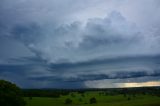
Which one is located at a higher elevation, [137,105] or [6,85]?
[6,85]

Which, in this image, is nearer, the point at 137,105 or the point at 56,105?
the point at 137,105

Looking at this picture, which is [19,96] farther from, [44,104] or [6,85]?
[44,104]

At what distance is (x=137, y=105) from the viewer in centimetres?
12706

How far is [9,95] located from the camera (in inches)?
4407

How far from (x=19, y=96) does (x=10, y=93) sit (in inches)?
168

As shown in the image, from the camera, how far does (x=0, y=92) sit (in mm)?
112438

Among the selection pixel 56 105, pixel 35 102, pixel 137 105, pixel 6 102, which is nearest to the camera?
pixel 6 102

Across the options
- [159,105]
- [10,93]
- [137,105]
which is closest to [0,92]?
[10,93]

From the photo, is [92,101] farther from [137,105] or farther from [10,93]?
[10,93]

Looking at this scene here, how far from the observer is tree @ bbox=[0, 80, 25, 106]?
365 ft

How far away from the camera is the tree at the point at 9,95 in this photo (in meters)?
111

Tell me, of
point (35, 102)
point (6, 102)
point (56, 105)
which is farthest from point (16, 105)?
point (35, 102)

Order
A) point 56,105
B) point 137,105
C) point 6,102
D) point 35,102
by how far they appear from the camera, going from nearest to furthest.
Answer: point 6,102 < point 137,105 < point 56,105 < point 35,102

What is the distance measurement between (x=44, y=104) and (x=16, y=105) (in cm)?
4350
